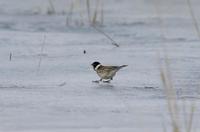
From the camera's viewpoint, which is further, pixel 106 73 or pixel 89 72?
pixel 89 72

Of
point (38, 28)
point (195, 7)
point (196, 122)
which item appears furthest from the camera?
point (195, 7)

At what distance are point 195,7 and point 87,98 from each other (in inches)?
333

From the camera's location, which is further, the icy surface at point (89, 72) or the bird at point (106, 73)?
the bird at point (106, 73)

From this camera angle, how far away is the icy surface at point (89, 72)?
5473 millimetres

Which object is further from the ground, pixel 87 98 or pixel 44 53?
pixel 44 53

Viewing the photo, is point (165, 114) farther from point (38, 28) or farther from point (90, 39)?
point (38, 28)

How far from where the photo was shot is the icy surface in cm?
547

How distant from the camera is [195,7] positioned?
14.5m

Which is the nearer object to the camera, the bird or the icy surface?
the icy surface

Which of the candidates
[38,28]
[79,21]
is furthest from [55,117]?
[79,21]

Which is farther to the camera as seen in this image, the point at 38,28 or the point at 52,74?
the point at 38,28

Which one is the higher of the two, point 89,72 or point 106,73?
point 89,72

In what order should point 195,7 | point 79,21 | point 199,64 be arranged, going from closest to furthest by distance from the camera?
point 199,64, point 79,21, point 195,7

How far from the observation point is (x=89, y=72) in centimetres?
787
